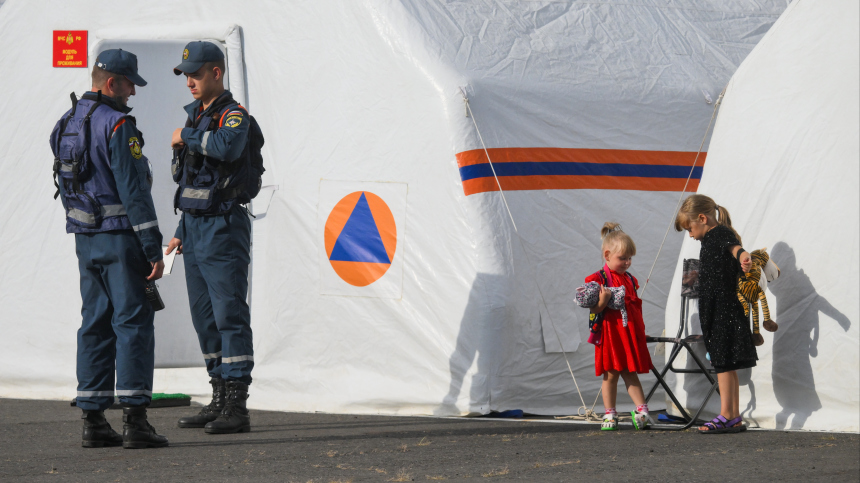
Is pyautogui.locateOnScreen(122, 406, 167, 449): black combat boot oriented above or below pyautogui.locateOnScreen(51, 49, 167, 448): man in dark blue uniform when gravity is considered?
below

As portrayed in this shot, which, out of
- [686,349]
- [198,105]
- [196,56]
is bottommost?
[686,349]

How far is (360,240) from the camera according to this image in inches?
247

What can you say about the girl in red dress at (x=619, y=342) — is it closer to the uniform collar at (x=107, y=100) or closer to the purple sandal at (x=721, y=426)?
the purple sandal at (x=721, y=426)

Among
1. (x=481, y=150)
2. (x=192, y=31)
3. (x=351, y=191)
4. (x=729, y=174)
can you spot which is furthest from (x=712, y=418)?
(x=192, y=31)

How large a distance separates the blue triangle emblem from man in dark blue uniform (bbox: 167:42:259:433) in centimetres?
100

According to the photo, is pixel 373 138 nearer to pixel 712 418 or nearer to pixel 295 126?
pixel 295 126

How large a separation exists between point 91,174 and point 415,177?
1.98 m

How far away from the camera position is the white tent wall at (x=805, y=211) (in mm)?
5215

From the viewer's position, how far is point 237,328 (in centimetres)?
525

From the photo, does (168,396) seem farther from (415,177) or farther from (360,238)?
(415,177)

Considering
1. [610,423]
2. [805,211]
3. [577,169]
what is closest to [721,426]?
[610,423]

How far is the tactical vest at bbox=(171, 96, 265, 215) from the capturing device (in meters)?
5.21

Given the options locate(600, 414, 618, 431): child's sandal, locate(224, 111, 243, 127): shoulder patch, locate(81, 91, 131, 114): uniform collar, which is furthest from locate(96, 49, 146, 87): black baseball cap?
locate(600, 414, 618, 431): child's sandal

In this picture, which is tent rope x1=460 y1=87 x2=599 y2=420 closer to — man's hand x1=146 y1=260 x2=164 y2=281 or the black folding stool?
the black folding stool
